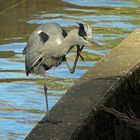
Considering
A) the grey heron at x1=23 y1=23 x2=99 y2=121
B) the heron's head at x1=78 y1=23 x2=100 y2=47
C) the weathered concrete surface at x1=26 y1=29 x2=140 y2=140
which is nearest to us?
the weathered concrete surface at x1=26 y1=29 x2=140 y2=140

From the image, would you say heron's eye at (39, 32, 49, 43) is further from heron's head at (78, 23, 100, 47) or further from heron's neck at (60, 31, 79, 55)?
heron's head at (78, 23, 100, 47)

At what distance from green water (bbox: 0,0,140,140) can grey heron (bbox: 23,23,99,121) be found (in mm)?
1237

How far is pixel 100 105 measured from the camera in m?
5.18

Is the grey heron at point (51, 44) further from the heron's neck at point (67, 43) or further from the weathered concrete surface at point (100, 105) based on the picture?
the weathered concrete surface at point (100, 105)

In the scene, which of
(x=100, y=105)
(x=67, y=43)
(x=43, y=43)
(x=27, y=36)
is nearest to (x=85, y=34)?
(x=67, y=43)

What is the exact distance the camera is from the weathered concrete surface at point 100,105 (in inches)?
219

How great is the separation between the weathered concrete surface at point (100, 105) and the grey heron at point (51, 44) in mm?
346

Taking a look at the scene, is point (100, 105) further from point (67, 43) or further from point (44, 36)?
point (44, 36)

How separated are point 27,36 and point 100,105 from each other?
6.82 m

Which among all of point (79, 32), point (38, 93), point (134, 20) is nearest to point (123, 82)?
point (79, 32)

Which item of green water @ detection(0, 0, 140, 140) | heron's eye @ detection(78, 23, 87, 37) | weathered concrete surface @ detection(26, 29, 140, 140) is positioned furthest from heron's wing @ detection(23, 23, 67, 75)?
green water @ detection(0, 0, 140, 140)

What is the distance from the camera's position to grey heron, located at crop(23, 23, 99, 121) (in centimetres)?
619

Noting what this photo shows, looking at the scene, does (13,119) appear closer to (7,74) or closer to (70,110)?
(7,74)

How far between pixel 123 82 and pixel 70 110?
30.0 inches
